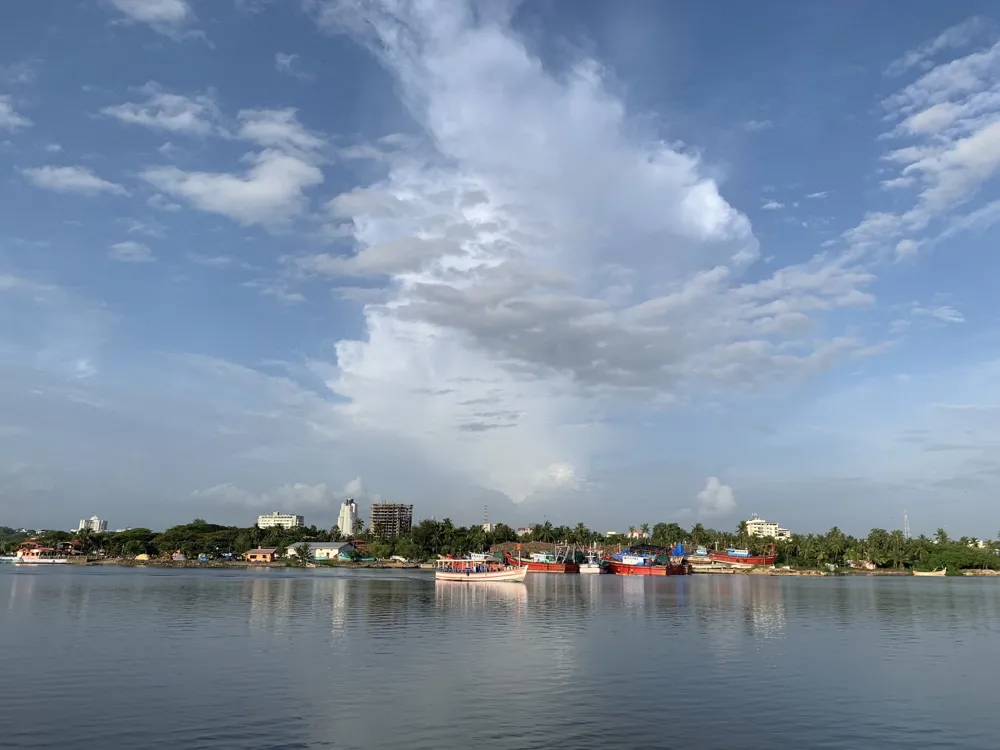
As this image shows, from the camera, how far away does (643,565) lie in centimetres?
18000

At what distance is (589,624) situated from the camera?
198ft

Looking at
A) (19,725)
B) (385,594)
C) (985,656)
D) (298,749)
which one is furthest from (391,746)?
(385,594)

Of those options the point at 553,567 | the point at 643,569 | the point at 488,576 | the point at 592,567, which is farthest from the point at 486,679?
the point at 553,567

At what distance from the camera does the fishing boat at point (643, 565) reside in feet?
585

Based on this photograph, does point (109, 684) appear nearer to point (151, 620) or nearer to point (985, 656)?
point (151, 620)

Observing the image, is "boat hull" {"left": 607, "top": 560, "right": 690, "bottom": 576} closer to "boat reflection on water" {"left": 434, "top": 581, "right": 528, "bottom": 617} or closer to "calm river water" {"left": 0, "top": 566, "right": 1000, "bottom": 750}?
"boat reflection on water" {"left": 434, "top": 581, "right": 528, "bottom": 617}

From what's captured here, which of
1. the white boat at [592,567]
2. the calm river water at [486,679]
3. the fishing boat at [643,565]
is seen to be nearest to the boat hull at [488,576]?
the white boat at [592,567]

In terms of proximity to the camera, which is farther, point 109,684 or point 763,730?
point 109,684

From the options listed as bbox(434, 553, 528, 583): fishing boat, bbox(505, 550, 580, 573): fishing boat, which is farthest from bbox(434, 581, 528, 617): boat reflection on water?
bbox(505, 550, 580, 573): fishing boat

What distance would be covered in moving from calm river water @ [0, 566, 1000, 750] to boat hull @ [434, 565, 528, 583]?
58.9 meters

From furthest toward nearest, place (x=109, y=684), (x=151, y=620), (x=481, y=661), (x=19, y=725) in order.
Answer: (x=151, y=620) → (x=481, y=661) → (x=109, y=684) → (x=19, y=725)

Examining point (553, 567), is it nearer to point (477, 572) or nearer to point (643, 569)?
point (643, 569)

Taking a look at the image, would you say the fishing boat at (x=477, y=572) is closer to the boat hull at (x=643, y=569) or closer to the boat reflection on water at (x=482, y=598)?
the boat reflection on water at (x=482, y=598)

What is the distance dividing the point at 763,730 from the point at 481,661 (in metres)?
17.6
